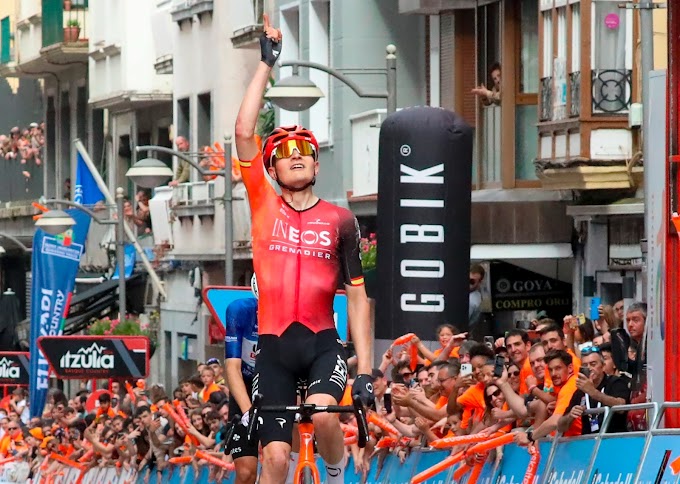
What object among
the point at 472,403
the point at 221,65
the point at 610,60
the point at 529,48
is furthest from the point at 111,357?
the point at 472,403

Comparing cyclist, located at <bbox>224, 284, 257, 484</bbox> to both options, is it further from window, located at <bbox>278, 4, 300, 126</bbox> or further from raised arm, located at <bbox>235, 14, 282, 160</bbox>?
window, located at <bbox>278, 4, 300, 126</bbox>

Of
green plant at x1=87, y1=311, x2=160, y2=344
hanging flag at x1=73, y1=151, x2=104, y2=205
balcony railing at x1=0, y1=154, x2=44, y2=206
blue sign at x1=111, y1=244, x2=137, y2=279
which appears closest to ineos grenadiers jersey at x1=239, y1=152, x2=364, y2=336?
green plant at x1=87, y1=311, x2=160, y2=344

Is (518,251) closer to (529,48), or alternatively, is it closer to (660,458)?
(529,48)

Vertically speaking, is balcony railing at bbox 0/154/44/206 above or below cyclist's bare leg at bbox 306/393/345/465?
above

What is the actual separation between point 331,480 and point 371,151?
21.8 meters

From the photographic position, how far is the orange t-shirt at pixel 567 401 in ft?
46.1

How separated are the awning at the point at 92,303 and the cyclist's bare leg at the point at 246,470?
36.6m

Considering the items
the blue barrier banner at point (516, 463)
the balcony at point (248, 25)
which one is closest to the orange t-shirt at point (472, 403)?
the blue barrier banner at point (516, 463)

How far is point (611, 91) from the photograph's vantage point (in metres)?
26.5

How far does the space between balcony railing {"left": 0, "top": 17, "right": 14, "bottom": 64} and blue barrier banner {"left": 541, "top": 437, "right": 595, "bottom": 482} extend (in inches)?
1901

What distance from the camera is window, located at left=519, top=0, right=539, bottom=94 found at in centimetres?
2986

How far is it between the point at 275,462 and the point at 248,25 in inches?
1168

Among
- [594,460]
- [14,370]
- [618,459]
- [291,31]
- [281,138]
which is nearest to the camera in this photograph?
[281,138]

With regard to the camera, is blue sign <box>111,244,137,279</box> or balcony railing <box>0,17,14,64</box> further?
balcony railing <box>0,17,14,64</box>
